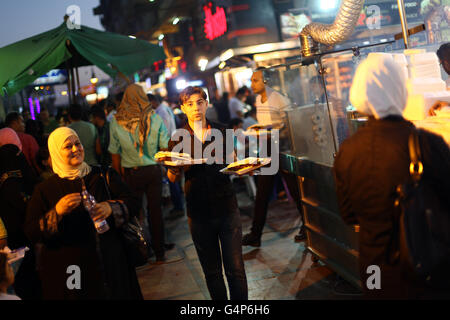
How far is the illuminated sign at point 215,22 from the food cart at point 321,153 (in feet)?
42.9

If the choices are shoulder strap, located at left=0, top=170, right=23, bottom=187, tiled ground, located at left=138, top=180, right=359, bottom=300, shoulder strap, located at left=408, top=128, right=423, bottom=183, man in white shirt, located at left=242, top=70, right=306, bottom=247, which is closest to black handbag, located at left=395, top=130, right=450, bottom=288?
shoulder strap, located at left=408, top=128, right=423, bottom=183

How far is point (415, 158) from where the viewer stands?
2611 millimetres

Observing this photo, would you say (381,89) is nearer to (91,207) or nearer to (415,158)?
(415,158)

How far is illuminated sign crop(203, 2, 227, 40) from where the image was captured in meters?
19.7

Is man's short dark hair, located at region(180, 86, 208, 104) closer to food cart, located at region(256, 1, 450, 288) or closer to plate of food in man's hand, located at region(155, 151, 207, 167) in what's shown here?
plate of food in man's hand, located at region(155, 151, 207, 167)

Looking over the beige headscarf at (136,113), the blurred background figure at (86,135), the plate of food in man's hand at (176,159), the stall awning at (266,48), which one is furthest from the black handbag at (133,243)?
the stall awning at (266,48)

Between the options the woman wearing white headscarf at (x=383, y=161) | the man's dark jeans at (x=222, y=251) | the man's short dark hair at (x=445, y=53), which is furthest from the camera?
the man's short dark hair at (x=445, y=53)

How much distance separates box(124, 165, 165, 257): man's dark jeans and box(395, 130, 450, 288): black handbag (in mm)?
4843

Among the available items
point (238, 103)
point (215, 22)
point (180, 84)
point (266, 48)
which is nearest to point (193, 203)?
point (238, 103)

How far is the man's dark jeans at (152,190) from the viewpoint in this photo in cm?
698

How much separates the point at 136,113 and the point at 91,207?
3463mm

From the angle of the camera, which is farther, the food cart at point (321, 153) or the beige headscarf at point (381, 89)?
the food cart at point (321, 153)

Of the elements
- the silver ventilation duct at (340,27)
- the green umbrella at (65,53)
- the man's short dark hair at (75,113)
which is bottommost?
the man's short dark hair at (75,113)

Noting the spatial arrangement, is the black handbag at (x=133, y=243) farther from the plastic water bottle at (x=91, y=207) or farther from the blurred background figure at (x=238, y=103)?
the blurred background figure at (x=238, y=103)
